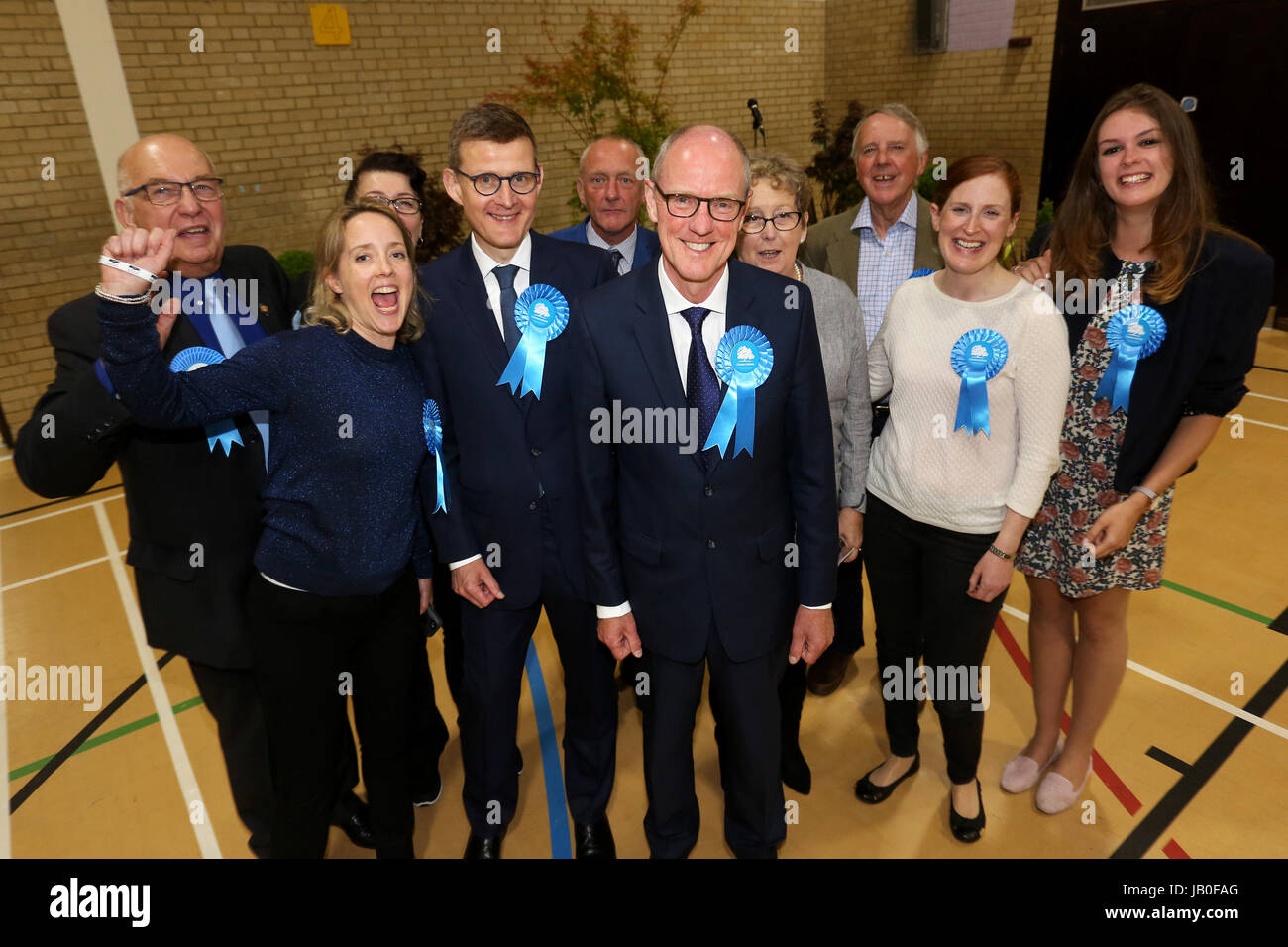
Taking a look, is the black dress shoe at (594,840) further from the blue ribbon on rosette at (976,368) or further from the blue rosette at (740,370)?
the blue ribbon on rosette at (976,368)

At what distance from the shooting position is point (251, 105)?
7.33 metres

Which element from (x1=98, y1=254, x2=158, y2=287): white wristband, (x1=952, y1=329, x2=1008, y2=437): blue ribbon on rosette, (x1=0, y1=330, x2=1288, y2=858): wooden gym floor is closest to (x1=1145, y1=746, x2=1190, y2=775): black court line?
(x1=0, y1=330, x2=1288, y2=858): wooden gym floor

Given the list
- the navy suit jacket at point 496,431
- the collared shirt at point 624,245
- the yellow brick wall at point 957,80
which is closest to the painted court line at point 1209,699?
the navy suit jacket at point 496,431

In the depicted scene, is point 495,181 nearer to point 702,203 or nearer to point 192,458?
point 702,203

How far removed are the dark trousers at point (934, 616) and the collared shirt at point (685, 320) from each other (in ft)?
3.13

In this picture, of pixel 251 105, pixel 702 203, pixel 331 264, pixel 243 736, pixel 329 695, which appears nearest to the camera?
pixel 702 203

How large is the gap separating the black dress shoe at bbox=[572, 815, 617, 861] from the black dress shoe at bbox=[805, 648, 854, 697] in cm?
122

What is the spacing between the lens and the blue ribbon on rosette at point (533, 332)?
A: 2.35 m

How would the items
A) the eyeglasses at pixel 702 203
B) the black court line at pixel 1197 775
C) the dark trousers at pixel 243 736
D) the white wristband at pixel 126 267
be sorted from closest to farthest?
1. the white wristband at pixel 126 267
2. the eyeglasses at pixel 702 203
3. the dark trousers at pixel 243 736
4. the black court line at pixel 1197 775

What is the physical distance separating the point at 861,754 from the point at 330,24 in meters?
7.91

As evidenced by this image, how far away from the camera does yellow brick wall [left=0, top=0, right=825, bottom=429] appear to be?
643cm

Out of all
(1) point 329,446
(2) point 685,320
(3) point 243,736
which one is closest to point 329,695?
(3) point 243,736

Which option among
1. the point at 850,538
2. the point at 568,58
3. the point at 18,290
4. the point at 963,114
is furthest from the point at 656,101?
the point at 850,538

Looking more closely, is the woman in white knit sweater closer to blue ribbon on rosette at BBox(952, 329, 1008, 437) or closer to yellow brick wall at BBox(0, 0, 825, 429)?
blue ribbon on rosette at BBox(952, 329, 1008, 437)
